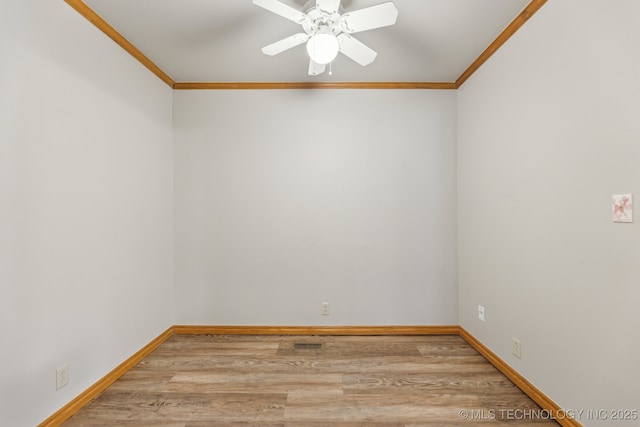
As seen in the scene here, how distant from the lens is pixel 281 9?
175 cm

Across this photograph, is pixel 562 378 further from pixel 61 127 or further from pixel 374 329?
pixel 61 127

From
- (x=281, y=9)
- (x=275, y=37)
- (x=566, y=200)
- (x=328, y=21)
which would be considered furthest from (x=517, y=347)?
(x=275, y=37)

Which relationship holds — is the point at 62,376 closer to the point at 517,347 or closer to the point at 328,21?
the point at 328,21

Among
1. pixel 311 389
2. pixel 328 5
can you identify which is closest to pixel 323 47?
pixel 328 5

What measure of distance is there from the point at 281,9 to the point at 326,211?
182 centimetres

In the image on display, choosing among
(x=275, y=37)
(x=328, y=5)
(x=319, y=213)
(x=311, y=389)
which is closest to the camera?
(x=328, y=5)

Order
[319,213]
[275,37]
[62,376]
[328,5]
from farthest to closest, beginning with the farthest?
[319,213]
[275,37]
[62,376]
[328,5]

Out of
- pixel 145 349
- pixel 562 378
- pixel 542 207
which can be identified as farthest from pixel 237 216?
pixel 562 378

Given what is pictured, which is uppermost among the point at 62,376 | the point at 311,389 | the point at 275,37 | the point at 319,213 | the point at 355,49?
the point at 275,37

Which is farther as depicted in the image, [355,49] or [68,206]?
[355,49]

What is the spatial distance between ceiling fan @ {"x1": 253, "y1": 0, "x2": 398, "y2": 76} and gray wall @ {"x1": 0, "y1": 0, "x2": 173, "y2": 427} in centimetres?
124

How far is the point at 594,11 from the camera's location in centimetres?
153

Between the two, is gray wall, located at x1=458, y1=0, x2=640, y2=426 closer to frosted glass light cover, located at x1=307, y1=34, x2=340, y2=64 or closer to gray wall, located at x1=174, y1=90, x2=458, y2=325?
gray wall, located at x1=174, y1=90, x2=458, y2=325

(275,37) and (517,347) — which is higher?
(275,37)
